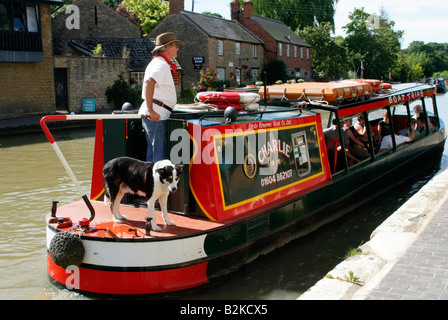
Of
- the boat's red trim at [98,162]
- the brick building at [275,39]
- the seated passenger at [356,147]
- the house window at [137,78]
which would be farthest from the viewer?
the brick building at [275,39]

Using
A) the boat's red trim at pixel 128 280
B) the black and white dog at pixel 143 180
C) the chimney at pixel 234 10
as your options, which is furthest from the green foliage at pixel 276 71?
the boat's red trim at pixel 128 280

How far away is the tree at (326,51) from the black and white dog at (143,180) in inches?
1979

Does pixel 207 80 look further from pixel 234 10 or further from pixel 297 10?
pixel 297 10

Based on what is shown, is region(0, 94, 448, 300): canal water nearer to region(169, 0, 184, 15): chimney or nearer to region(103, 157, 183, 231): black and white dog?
region(103, 157, 183, 231): black and white dog

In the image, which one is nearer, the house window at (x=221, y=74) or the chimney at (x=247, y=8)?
the house window at (x=221, y=74)

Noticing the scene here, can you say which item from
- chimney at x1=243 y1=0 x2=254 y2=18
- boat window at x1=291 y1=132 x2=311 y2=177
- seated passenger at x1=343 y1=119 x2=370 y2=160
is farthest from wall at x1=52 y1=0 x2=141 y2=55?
boat window at x1=291 y1=132 x2=311 y2=177

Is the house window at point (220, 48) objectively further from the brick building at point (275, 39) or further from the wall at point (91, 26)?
the brick building at point (275, 39)

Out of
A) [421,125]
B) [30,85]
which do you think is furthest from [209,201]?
[30,85]

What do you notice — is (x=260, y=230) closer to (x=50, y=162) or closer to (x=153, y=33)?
(x=50, y=162)

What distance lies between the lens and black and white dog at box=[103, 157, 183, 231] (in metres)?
4.81

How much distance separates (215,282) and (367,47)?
2138 inches

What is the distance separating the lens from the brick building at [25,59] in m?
22.2

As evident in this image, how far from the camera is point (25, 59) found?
22828 mm

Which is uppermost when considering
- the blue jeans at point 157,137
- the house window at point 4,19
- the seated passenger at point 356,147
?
the house window at point 4,19
